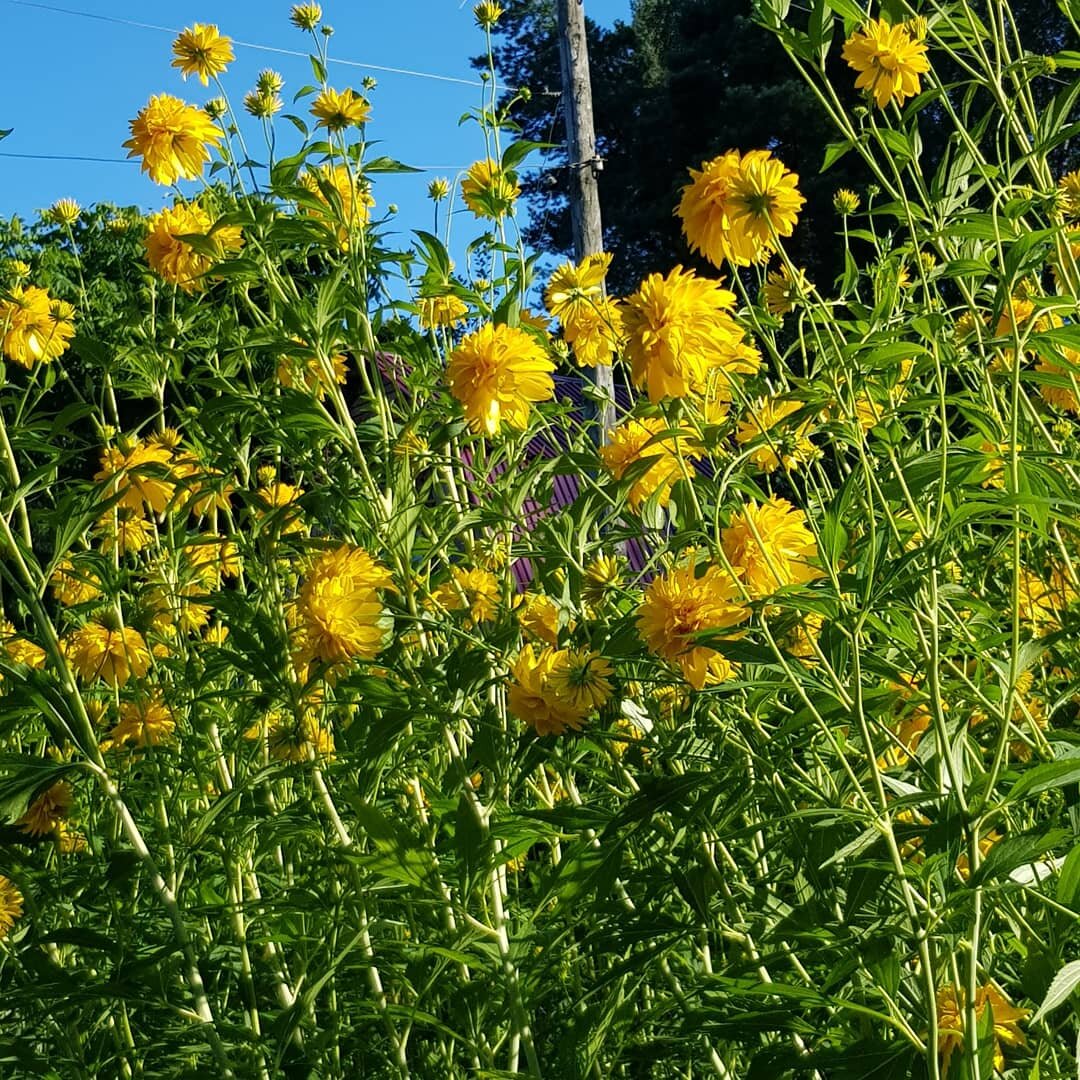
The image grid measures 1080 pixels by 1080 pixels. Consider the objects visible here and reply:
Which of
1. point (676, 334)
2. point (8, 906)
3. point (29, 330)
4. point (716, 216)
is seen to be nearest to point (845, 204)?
point (716, 216)

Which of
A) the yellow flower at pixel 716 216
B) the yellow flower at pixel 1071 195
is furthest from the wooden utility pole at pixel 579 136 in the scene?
the yellow flower at pixel 716 216

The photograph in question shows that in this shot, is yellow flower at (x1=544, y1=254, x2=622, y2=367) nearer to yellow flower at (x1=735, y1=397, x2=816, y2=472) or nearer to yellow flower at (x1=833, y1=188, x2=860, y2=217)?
yellow flower at (x1=735, y1=397, x2=816, y2=472)

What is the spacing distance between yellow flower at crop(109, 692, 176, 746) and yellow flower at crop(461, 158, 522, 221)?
112cm

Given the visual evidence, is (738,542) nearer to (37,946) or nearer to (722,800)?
(722,800)

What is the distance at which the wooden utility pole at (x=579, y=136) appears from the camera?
23.8ft

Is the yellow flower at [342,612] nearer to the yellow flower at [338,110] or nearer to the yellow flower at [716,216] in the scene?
the yellow flower at [716,216]

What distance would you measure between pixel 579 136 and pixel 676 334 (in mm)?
6410

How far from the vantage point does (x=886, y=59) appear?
1.78 meters

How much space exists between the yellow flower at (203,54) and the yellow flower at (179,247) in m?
0.27

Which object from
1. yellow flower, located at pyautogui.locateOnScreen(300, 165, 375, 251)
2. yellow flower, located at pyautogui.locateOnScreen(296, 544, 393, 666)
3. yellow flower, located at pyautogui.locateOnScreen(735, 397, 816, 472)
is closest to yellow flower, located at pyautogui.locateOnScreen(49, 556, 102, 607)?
yellow flower, located at pyautogui.locateOnScreen(300, 165, 375, 251)

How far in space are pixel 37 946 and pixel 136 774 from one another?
2.01 feet

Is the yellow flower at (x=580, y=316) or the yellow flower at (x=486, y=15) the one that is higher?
the yellow flower at (x=486, y=15)

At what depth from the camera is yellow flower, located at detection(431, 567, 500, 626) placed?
6.93 feet

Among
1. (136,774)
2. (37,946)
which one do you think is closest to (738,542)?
(37,946)
